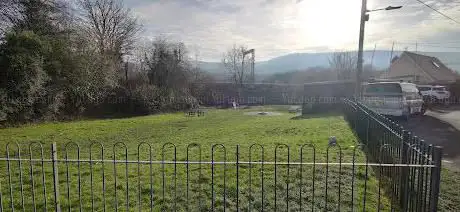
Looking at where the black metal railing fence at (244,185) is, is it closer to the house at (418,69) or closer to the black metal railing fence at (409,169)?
the black metal railing fence at (409,169)

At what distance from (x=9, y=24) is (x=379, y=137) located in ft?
71.4

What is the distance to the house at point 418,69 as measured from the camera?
37.3 m

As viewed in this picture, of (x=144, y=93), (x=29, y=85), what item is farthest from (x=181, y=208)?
(x=144, y=93)

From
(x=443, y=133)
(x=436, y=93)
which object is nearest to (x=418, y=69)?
(x=436, y=93)

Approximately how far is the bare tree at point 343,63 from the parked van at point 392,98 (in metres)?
47.0

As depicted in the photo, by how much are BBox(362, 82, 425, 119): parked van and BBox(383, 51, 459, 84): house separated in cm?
2469

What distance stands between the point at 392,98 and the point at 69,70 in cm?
1927

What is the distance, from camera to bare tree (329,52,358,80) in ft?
199

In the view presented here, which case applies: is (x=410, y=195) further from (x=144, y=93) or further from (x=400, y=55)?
(x=400, y=55)

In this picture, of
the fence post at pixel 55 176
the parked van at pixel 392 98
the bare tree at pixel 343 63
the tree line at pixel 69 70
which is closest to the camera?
the fence post at pixel 55 176

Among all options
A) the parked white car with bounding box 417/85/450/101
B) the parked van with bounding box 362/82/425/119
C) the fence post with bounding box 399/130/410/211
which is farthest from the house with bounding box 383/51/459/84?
the fence post with bounding box 399/130/410/211

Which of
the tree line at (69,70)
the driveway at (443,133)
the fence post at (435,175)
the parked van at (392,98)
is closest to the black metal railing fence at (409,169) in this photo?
the fence post at (435,175)

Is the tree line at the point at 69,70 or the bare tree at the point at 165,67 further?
the bare tree at the point at 165,67

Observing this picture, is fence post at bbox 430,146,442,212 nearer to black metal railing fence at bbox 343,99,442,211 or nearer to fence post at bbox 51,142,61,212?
black metal railing fence at bbox 343,99,442,211
